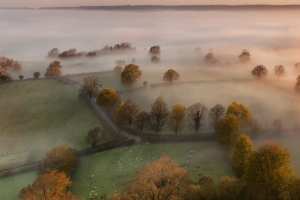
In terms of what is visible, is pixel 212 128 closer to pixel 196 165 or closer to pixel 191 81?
pixel 196 165

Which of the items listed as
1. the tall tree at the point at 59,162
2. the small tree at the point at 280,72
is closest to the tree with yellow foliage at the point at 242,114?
the tall tree at the point at 59,162

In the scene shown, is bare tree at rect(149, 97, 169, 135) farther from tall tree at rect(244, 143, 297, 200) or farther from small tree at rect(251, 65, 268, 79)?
small tree at rect(251, 65, 268, 79)

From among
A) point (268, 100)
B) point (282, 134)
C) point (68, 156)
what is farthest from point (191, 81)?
point (68, 156)

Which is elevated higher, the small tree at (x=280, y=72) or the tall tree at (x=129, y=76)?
the tall tree at (x=129, y=76)

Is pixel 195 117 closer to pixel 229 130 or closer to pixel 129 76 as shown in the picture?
pixel 229 130

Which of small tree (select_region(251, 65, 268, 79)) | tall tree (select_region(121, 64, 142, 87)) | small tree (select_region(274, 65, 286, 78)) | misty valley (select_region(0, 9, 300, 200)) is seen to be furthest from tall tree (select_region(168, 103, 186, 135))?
small tree (select_region(274, 65, 286, 78))

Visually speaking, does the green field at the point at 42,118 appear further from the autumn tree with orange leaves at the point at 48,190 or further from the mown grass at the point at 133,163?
the autumn tree with orange leaves at the point at 48,190
